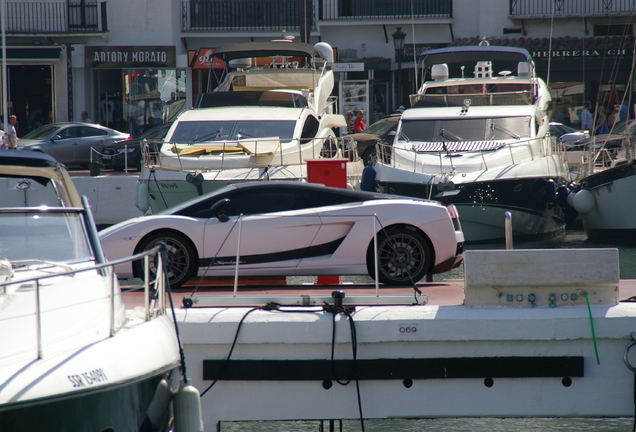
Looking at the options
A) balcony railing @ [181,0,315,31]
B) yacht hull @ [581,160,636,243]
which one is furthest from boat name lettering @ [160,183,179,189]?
balcony railing @ [181,0,315,31]

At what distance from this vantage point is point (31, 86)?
3472cm

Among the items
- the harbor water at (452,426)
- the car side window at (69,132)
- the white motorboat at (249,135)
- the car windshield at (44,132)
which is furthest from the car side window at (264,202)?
the car windshield at (44,132)

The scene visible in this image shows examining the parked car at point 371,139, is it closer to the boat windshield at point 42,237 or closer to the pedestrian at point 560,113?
the pedestrian at point 560,113

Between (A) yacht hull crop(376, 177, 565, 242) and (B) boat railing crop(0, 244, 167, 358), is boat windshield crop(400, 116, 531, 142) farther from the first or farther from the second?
(B) boat railing crop(0, 244, 167, 358)

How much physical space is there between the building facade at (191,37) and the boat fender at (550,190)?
59.6ft

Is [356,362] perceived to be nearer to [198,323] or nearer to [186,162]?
[198,323]

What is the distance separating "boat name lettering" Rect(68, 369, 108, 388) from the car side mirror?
4700mm

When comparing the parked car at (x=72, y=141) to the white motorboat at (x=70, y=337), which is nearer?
the white motorboat at (x=70, y=337)

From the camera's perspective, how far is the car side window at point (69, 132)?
2531 centimetres

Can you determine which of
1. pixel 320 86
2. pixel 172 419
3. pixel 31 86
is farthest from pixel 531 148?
pixel 31 86

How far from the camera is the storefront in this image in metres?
34.2

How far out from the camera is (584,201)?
15.9 metres

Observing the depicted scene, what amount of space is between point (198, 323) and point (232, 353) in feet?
1.10

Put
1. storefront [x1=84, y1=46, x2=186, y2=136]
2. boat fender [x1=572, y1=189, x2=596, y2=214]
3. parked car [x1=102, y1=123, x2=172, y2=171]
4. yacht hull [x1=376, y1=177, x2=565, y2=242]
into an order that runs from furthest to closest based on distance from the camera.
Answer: storefront [x1=84, y1=46, x2=186, y2=136]
parked car [x1=102, y1=123, x2=172, y2=171]
boat fender [x1=572, y1=189, x2=596, y2=214]
yacht hull [x1=376, y1=177, x2=565, y2=242]
